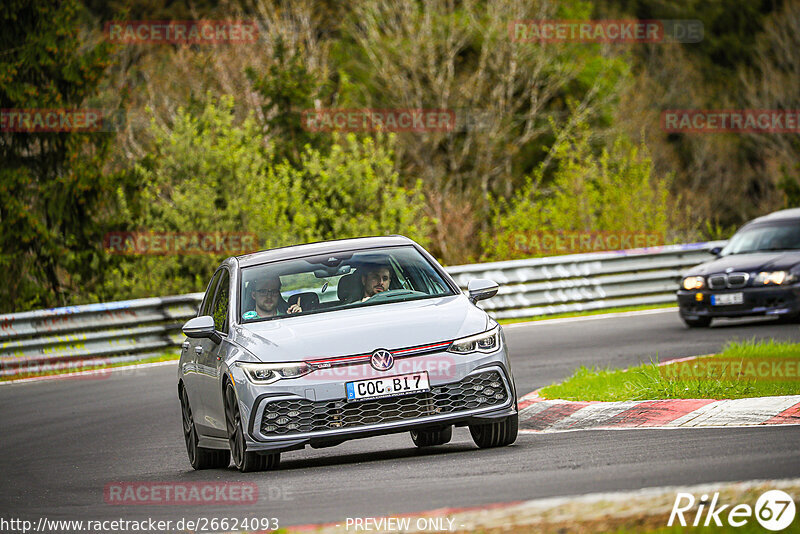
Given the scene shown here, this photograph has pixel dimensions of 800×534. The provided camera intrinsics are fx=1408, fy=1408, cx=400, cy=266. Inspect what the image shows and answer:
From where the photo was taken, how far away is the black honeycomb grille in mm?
9055

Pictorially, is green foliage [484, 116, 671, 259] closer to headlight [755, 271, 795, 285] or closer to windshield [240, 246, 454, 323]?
headlight [755, 271, 795, 285]

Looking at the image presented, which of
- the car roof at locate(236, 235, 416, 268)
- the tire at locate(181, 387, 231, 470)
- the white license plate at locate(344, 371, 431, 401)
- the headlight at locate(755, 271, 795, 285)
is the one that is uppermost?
the car roof at locate(236, 235, 416, 268)

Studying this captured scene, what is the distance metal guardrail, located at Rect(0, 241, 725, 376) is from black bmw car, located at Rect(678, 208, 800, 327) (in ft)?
11.9

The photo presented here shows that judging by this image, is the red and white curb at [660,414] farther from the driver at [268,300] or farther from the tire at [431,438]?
the driver at [268,300]

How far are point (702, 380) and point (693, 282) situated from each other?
8.16 metres

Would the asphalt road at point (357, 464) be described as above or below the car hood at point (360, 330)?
below

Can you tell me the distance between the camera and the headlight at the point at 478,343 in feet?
30.2

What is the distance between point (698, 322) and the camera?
19656 mm

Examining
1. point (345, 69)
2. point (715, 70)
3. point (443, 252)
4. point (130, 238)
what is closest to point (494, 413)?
point (130, 238)

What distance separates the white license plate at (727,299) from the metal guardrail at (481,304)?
4.62m

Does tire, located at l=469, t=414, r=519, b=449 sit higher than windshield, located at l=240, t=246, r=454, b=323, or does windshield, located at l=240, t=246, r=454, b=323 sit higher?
windshield, located at l=240, t=246, r=454, b=323

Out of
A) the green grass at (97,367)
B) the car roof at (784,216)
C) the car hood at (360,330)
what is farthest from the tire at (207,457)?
the car roof at (784,216)

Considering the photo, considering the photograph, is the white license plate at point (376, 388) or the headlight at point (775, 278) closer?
the white license plate at point (376, 388)

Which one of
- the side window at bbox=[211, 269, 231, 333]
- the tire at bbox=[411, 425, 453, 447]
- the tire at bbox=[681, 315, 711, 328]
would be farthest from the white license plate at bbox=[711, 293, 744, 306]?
the side window at bbox=[211, 269, 231, 333]
